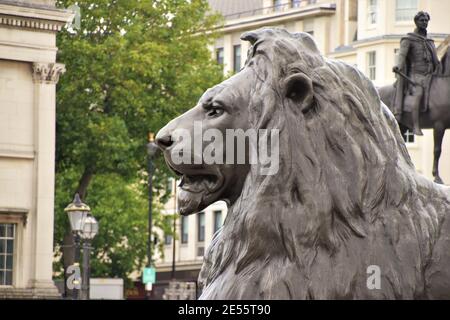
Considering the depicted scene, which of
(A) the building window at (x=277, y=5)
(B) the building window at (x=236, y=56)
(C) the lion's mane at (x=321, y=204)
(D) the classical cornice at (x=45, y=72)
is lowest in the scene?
(C) the lion's mane at (x=321, y=204)

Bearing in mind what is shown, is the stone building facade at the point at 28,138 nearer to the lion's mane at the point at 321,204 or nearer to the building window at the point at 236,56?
the building window at the point at 236,56

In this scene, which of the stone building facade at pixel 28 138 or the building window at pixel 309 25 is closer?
the stone building facade at pixel 28 138

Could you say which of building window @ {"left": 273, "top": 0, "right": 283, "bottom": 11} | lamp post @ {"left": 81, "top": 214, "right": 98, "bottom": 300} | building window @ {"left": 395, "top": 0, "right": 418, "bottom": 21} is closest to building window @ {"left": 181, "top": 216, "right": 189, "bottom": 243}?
building window @ {"left": 273, "top": 0, "right": 283, "bottom": 11}

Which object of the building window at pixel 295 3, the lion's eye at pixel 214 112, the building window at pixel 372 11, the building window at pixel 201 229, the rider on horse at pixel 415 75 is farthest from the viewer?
the building window at pixel 201 229

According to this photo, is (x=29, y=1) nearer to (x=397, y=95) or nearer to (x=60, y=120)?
(x=60, y=120)

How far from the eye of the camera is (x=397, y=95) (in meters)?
25.3

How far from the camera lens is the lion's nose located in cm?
888

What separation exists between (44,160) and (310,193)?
181 feet

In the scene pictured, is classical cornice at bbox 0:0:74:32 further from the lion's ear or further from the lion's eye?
the lion's ear

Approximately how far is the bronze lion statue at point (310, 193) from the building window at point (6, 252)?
5386cm

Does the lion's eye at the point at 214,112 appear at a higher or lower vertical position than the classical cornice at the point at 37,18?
lower

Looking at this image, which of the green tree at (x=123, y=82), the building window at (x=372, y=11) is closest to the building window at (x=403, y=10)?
the building window at (x=372, y=11)

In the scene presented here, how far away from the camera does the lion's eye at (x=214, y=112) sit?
903 centimetres

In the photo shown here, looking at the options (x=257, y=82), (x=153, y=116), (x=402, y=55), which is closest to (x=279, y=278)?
(x=257, y=82)
